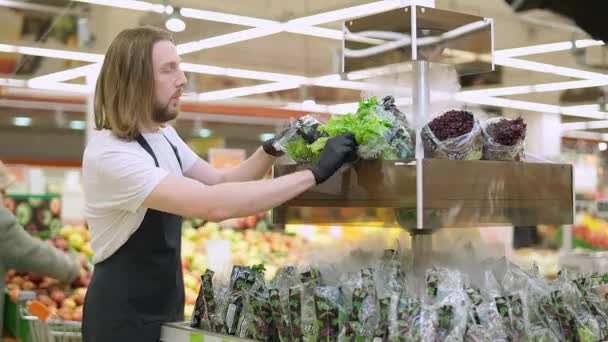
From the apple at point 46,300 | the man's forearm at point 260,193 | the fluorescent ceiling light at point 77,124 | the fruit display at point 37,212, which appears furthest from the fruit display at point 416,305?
the fluorescent ceiling light at point 77,124

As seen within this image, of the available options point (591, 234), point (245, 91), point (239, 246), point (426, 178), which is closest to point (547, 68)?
point (591, 234)

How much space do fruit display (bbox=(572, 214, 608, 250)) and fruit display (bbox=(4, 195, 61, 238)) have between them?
18.4 feet

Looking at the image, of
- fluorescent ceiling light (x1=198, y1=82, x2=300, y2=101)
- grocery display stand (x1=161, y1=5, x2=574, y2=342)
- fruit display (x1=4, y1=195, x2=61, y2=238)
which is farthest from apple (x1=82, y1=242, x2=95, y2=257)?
fluorescent ceiling light (x1=198, y1=82, x2=300, y2=101)

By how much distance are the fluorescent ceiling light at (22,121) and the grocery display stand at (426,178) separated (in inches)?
453

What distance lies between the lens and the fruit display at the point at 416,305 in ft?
5.74

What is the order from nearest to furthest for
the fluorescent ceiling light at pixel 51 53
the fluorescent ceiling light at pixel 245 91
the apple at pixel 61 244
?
the apple at pixel 61 244 → the fluorescent ceiling light at pixel 51 53 → the fluorescent ceiling light at pixel 245 91

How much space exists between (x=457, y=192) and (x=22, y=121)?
12.7 m

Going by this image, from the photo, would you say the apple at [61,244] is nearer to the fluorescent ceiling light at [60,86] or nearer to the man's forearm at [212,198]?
the man's forearm at [212,198]

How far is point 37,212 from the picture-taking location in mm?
6188

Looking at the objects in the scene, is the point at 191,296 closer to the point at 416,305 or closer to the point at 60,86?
the point at 416,305

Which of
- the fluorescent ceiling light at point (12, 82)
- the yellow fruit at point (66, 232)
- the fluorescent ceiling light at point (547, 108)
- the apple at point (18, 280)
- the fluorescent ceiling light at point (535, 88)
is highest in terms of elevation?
the fluorescent ceiling light at point (12, 82)

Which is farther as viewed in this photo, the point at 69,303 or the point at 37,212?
the point at 37,212

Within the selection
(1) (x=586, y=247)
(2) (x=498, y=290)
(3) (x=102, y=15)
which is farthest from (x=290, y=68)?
(2) (x=498, y=290)

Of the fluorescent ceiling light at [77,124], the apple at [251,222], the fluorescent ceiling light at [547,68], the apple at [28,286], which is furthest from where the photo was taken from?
the fluorescent ceiling light at [77,124]
